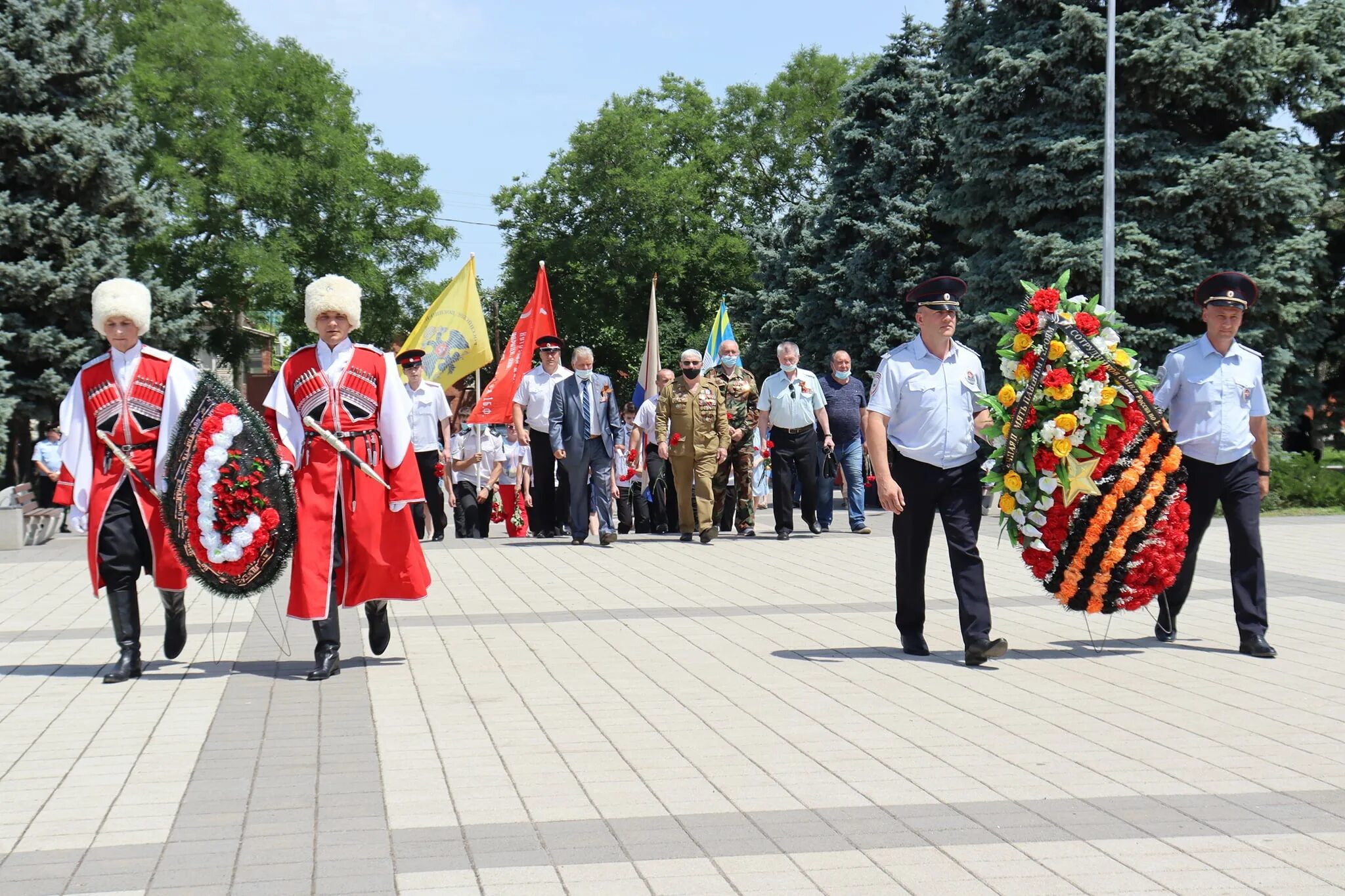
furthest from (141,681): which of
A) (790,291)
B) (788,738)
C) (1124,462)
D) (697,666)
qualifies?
(790,291)

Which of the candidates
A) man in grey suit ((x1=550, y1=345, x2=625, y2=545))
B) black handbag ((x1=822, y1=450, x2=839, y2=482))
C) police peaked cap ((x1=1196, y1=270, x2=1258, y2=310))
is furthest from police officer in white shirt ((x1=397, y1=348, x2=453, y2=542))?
police peaked cap ((x1=1196, y1=270, x2=1258, y2=310))

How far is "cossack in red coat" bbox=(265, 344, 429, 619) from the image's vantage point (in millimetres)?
7906

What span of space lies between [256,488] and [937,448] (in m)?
3.58

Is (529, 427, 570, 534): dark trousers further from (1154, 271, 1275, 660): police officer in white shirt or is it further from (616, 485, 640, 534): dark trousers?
(1154, 271, 1275, 660): police officer in white shirt

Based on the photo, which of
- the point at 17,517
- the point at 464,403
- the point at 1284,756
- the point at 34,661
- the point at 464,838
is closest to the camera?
the point at 464,838

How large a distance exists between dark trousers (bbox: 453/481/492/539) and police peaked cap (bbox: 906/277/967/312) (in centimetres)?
962

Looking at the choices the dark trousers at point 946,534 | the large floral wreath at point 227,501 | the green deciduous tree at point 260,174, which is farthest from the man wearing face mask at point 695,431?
the green deciduous tree at point 260,174

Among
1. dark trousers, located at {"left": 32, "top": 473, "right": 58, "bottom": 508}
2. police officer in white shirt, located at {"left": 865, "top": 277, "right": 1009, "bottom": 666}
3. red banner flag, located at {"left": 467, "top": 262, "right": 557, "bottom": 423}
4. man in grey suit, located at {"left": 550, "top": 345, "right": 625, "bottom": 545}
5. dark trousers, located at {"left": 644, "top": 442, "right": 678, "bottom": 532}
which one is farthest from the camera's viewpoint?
dark trousers, located at {"left": 32, "top": 473, "right": 58, "bottom": 508}

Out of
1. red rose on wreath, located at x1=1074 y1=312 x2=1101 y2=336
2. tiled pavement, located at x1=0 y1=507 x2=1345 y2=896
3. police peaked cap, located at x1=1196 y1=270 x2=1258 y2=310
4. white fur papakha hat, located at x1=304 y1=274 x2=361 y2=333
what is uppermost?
police peaked cap, located at x1=1196 y1=270 x2=1258 y2=310

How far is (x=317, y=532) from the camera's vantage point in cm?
791

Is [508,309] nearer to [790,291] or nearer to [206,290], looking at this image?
[206,290]

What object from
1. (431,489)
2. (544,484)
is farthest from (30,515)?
(544,484)

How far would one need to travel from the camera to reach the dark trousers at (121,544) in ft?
25.7

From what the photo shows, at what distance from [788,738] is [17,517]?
1210 cm
